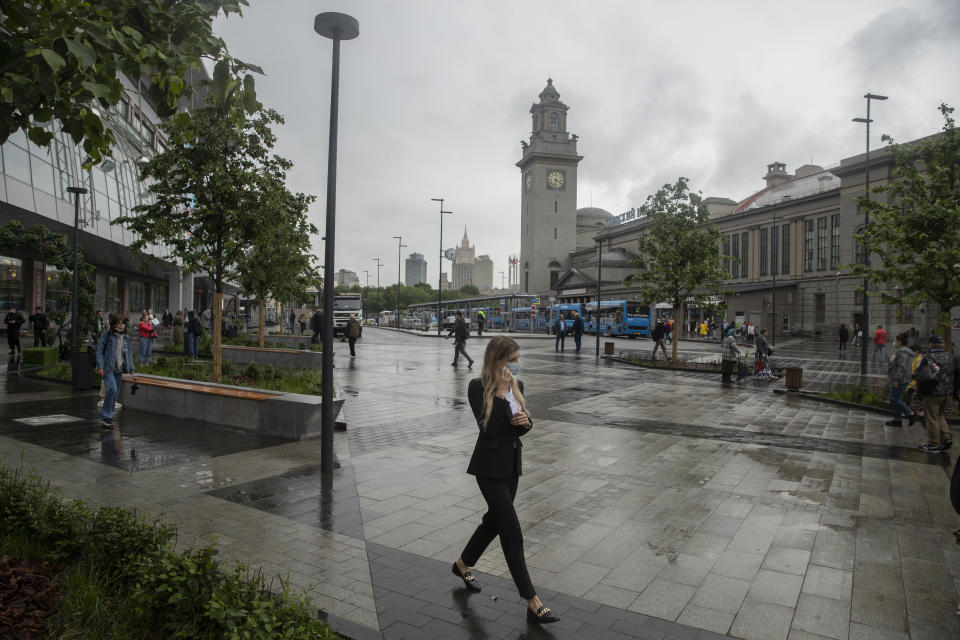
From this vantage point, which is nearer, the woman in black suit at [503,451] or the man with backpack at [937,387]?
the woman in black suit at [503,451]

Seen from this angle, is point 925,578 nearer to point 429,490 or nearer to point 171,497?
point 429,490

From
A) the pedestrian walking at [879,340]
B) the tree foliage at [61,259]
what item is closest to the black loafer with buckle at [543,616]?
the tree foliage at [61,259]

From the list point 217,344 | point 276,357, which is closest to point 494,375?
point 217,344

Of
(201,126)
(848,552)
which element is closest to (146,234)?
(201,126)

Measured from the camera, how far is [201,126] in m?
12.3

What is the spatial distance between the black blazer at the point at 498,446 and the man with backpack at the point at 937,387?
8.18m

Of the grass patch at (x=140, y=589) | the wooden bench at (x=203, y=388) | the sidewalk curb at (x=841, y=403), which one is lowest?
the sidewalk curb at (x=841, y=403)

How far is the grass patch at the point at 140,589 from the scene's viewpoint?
119 inches

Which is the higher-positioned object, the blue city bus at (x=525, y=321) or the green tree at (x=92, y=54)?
the green tree at (x=92, y=54)

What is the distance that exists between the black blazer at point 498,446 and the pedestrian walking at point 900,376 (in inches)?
372

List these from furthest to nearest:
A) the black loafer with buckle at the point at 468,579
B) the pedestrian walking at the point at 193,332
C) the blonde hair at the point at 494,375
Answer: the pedestrian walking at the point at 193,332
the black loafer with buckle at the point at 468,579
the blonde hair at the point at 494,375

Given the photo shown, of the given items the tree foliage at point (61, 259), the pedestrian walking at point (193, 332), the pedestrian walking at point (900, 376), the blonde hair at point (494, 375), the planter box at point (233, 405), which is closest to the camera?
the blonde hair at point (494, 375)

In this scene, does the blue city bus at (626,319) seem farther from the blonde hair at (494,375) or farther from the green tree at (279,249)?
the blonde hair at (494,375)

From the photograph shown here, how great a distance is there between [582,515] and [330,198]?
14.6 feet
